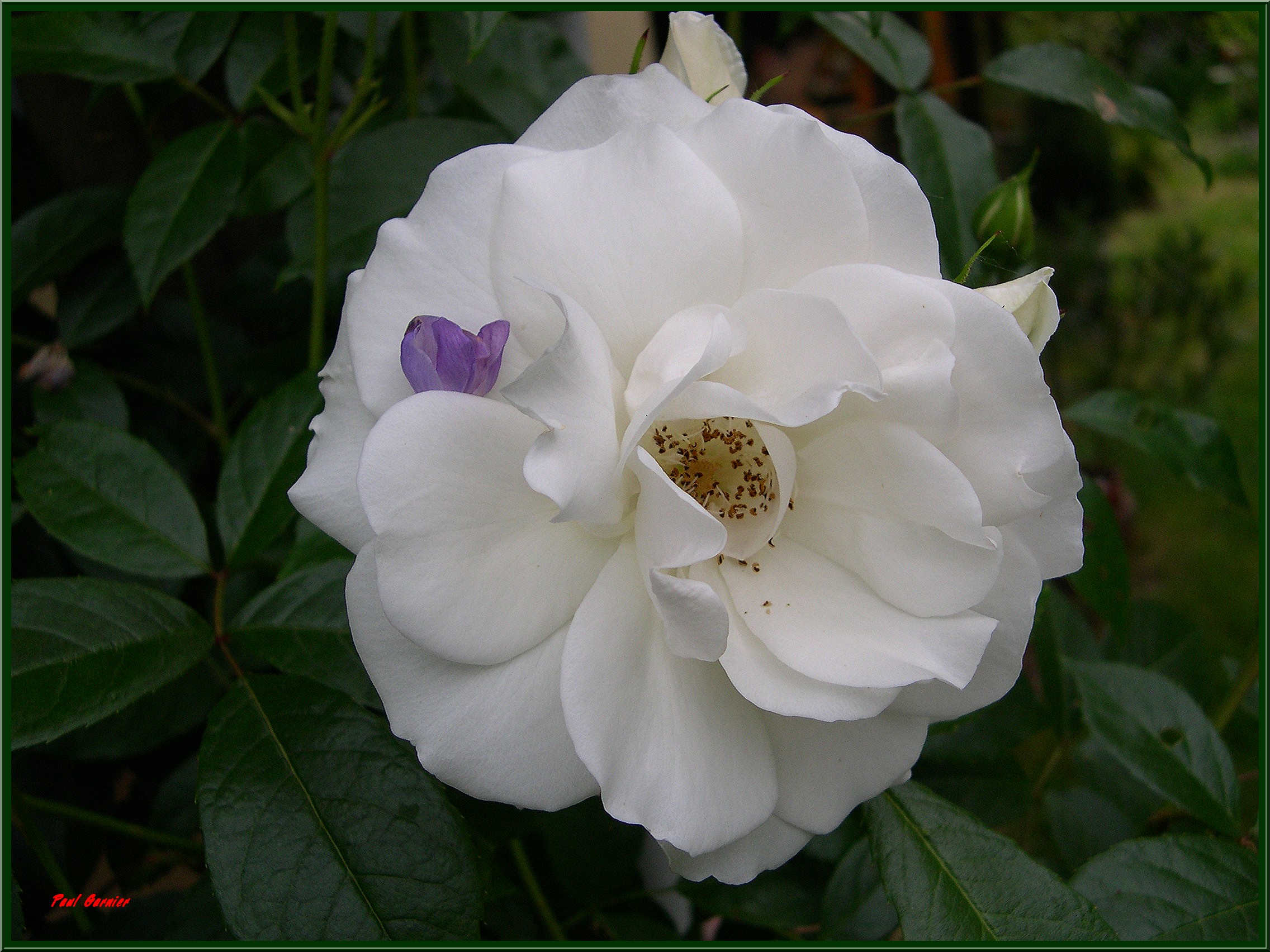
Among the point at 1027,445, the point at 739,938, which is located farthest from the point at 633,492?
the point at 739,938

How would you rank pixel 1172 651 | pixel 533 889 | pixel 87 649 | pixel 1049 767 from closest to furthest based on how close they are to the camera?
pixel 87 649
pixel 533 889
pixel 1049 767
pixel 1172 651

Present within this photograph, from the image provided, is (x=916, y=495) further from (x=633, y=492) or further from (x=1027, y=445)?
(x=633, y=492)

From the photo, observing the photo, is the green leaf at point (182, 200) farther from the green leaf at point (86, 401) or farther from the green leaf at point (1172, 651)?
the green leaf at point (1172, 651)

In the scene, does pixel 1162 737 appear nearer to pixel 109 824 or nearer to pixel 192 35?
pixel 109 824

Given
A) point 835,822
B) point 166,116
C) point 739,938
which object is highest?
point 166,116
